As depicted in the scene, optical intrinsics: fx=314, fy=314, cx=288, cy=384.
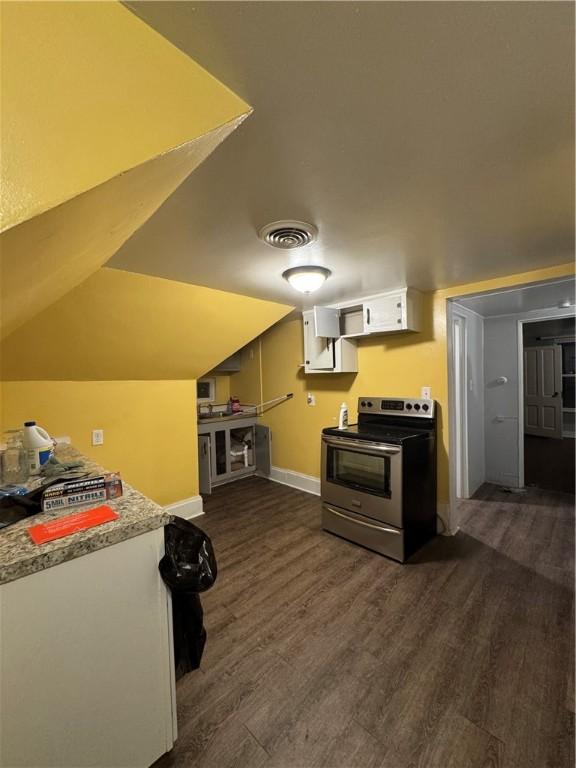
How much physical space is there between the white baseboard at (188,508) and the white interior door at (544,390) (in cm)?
662

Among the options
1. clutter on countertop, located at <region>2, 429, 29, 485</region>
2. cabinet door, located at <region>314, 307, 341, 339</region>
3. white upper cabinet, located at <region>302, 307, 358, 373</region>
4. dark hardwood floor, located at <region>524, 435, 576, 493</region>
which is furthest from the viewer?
dark hardwood floor, located at <region>524, 435, 576, 493</region>

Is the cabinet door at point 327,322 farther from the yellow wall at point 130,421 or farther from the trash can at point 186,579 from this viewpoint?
the trash can at point 186,579

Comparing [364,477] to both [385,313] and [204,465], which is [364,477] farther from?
[204,465]

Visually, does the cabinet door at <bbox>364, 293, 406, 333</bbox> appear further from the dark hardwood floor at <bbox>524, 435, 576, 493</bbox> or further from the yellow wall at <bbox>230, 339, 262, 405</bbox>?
the dark hardwood floor at <bbox>524, 435, 576, 493</bbox>

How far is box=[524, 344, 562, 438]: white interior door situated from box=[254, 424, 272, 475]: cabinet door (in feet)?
18.1

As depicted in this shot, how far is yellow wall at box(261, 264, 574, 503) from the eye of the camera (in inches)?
105

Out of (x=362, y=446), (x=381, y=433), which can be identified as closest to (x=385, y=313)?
(x=381, y=433)

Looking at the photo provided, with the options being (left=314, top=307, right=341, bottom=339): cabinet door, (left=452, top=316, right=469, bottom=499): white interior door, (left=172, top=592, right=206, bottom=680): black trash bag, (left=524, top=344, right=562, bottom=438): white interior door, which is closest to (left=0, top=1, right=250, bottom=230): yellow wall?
(left=172, top=592, right=206, bottom=680): black trash bag

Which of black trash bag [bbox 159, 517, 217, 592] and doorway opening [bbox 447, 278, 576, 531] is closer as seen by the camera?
black trash bag [bbox 159, 517, 217, 592]

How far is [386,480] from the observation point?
2365mm

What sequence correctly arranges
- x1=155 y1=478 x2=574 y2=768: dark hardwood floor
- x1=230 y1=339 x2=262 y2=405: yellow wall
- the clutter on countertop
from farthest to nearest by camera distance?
x1=230 y1=339 x2=262 y2=405: yellow wall → the clutter on countertop → x1=155 y1=478 x2=574 y2=768: dark hardwood floor

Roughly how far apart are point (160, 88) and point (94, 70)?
0.42 feet

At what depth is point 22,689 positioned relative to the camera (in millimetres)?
827

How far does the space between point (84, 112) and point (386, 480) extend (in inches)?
96.0
